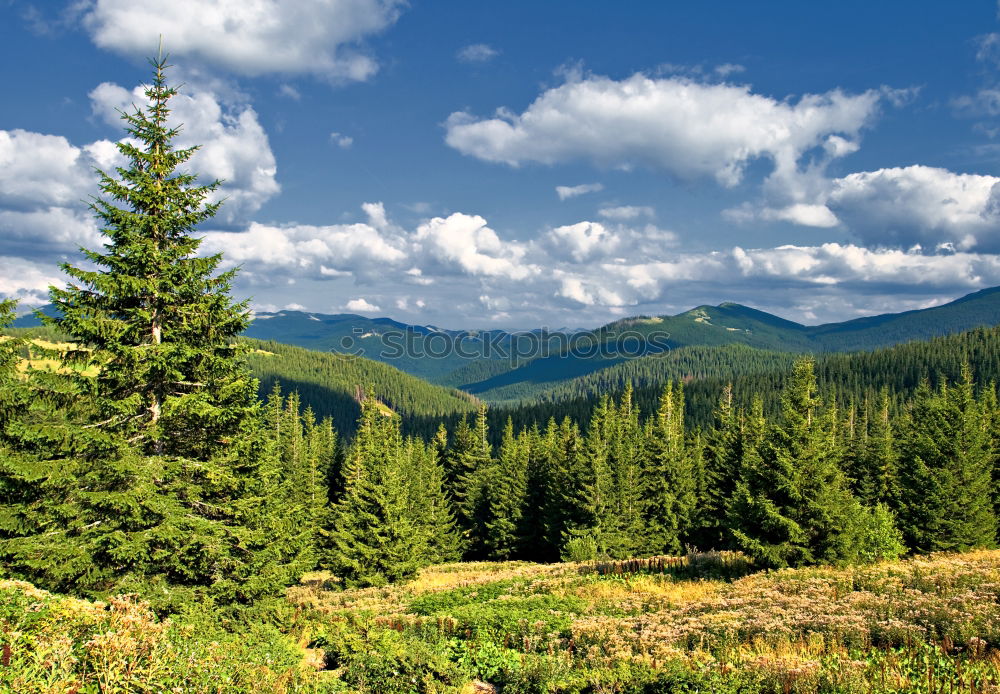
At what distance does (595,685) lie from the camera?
35.7 feet

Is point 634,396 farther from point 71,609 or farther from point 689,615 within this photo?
point 71,609

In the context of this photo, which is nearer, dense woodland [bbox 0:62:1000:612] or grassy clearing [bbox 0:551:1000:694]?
grassy clearing [bbox 0:551:1000:694]

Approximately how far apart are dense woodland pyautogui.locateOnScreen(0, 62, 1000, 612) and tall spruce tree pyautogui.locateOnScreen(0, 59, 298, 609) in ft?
0.19

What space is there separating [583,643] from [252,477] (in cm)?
1144

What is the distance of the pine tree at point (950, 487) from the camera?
37.3 meters

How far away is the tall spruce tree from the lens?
13961 millimetres

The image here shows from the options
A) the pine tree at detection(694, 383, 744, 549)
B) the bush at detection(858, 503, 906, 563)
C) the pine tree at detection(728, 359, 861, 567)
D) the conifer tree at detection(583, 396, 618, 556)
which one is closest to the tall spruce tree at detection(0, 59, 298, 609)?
the pine tree at detection(728, 359, 861, 567)

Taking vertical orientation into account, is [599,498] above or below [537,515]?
above

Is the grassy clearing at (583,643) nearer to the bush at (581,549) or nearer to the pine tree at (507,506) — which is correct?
the bush at (581,549)

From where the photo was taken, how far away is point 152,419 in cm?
1536

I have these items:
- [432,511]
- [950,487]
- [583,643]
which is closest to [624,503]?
[432,511]

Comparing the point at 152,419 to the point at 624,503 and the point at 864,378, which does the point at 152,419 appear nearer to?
the point at 624,503

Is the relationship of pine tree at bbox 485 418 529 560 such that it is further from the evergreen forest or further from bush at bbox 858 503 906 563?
bush at bbox 858 503 906 563

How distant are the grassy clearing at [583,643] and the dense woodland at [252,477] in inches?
128
